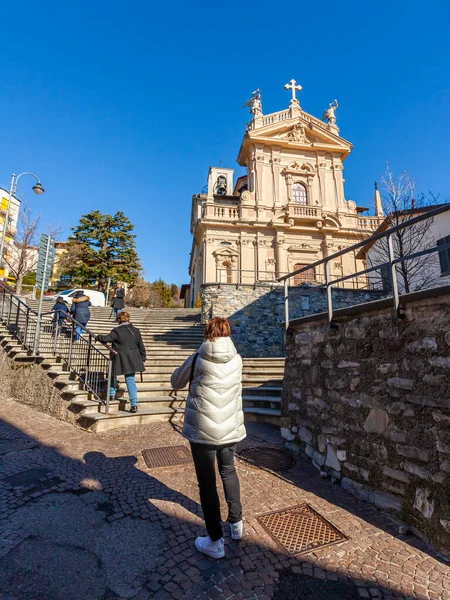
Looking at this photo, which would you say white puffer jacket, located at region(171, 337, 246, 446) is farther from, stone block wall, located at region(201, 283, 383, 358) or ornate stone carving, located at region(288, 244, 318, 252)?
ornate stone carving, located at region(288, 244, 318, 252)

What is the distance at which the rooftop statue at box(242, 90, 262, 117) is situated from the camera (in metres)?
26.6

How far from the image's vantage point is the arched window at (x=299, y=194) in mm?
25781

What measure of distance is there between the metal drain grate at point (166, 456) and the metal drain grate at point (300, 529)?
1.68 metres

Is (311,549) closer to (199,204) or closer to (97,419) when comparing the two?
(97,419)

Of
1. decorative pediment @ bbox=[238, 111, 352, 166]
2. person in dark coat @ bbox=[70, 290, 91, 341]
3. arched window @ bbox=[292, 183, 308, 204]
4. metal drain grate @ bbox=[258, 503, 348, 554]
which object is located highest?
decorative pediment @ bbox=[238, 111, 352, 166]

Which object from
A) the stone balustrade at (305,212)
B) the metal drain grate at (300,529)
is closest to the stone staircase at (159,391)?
the metal drain grate at (300,529)

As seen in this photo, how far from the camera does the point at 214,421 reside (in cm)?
257

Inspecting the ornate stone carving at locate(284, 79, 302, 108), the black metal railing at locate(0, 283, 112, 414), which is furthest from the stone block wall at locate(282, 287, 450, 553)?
the ornate stone carving at locate(284, 79, 302, 108)

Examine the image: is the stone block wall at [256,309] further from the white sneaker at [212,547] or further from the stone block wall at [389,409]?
the white sneaker at [212,547]

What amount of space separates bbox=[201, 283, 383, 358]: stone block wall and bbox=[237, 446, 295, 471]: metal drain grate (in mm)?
8212

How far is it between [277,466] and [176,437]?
6.12ft

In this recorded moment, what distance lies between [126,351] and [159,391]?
5.47 ft

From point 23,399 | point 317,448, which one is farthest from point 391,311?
point 23,399

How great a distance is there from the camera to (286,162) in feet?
85.5
